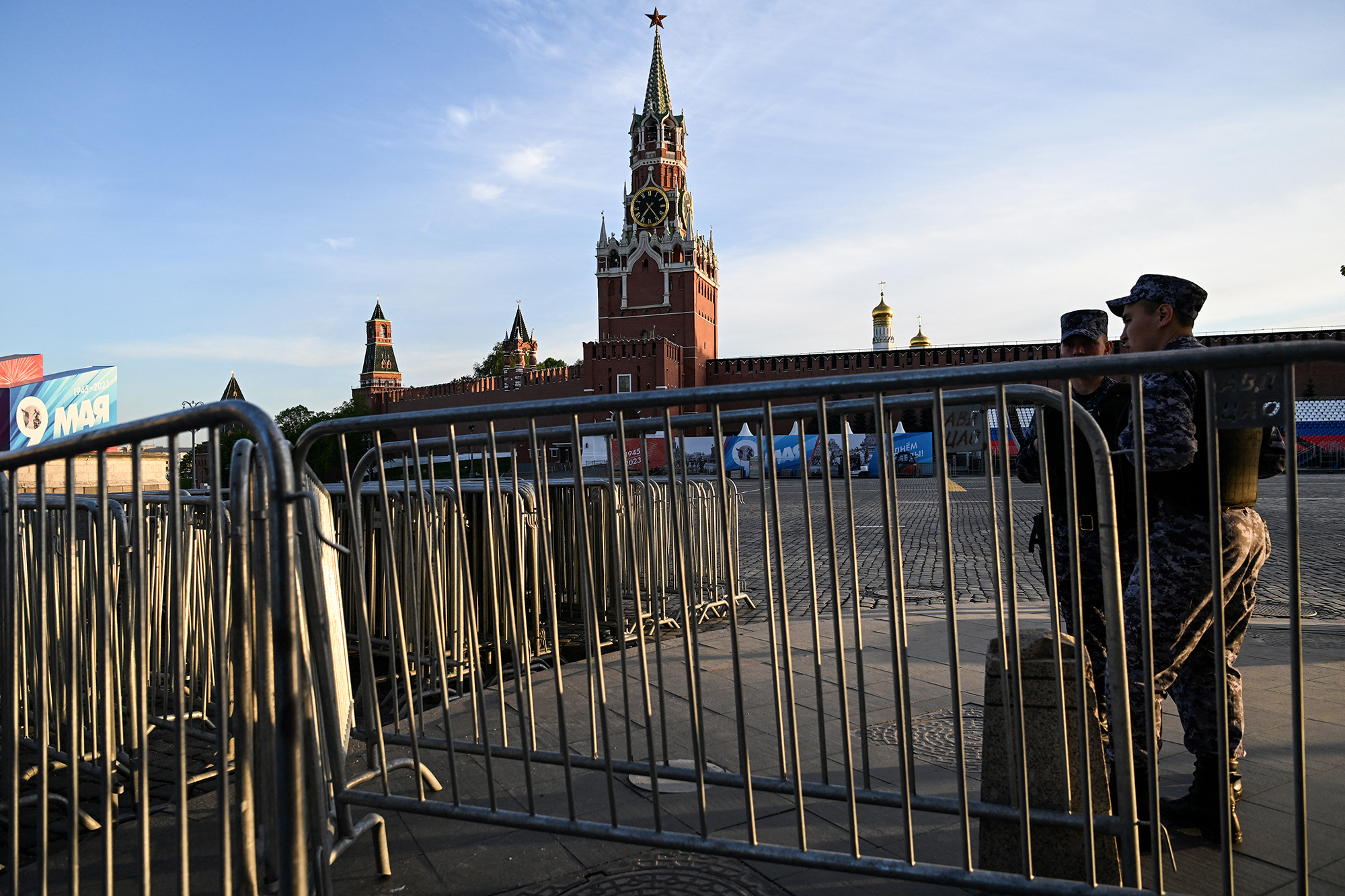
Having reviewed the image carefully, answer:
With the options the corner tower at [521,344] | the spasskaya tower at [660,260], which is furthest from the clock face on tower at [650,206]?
the corner tower at [521,344]

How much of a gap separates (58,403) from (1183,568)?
31.1 m

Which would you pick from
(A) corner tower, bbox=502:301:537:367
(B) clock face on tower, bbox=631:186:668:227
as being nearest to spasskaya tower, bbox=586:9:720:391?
(B) clock face on tower, bbox=631:186:668:227

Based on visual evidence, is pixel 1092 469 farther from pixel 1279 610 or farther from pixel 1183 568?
pixel 1279 610

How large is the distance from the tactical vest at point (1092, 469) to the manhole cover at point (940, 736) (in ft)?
2.62

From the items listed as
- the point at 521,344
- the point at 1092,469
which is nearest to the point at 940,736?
the point at 1092,469

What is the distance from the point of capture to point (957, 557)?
9891 mm

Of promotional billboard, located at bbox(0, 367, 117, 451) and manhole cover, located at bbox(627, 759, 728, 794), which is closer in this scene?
manhole cover, located at bbox(627, 759, 728, 794)

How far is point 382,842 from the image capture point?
245 cm

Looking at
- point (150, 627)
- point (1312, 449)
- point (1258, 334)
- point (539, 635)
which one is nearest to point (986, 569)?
A: point (539, 635)

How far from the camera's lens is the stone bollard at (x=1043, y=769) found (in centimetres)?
211

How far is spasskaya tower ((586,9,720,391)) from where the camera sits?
188 ft

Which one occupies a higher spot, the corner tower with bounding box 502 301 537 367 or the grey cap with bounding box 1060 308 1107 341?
the corner tower with bounding box 502 301 537 367

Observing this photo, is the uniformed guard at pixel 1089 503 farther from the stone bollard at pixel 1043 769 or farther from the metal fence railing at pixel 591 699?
the stone bollard at pixel 1043 769

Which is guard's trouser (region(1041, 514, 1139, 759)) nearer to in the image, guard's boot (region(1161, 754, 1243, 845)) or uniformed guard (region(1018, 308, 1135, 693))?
uniformed guard (region(1018, 308, 1135, 693))
